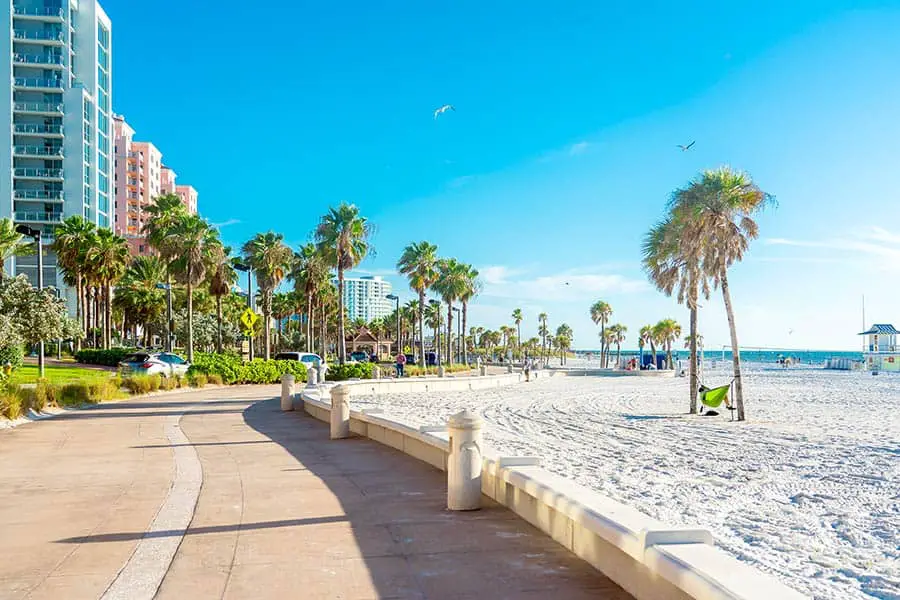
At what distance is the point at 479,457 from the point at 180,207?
50.7 meters

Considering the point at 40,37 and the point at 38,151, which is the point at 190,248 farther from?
the point at 40,37

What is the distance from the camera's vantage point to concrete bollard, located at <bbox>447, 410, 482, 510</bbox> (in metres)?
7.23

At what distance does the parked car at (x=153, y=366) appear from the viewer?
32094 mm

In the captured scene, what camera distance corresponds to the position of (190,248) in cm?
4753

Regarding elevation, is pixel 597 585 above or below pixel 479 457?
below

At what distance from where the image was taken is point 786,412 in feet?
92.8

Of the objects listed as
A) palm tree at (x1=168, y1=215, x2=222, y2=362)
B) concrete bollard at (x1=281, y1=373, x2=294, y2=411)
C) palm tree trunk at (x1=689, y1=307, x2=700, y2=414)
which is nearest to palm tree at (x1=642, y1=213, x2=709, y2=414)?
palm tree trunk at (x1=689, y1=307, x2=700, y2=414)

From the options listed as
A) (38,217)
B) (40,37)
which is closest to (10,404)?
(38,217)

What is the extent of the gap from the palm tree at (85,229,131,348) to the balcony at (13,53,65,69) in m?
37.0

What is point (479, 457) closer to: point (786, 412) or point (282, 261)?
point (786, 412)

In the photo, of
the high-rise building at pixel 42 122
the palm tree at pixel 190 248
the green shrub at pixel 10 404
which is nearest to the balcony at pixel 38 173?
the high-rise building at pixel 42 122

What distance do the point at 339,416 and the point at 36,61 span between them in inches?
3419

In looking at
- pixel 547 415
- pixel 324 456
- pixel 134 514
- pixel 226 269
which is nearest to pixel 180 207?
pixel 226 269

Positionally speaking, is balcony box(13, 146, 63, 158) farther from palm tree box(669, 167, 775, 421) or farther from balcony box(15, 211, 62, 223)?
palm tree box(669, 167, 775, 421)
